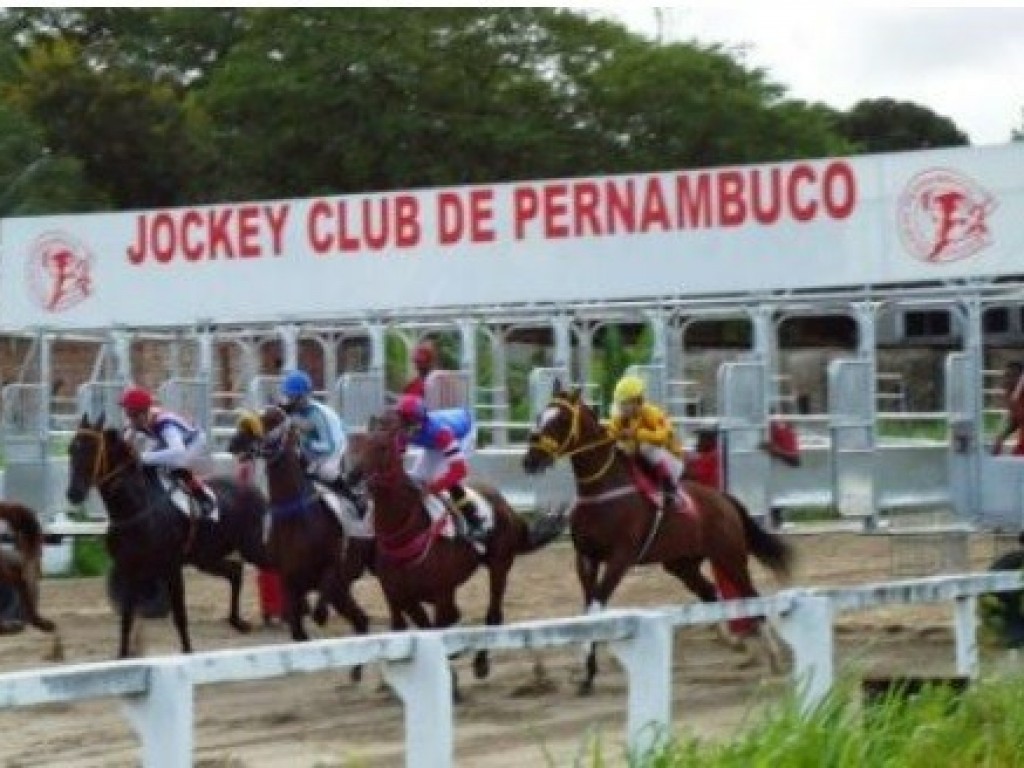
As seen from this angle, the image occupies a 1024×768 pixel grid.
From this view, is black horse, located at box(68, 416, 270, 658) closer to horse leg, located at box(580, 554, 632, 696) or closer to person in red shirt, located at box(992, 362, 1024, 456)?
horse leg, located at box(580, 554, 632, 696)

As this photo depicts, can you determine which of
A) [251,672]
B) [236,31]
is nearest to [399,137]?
[236,31]

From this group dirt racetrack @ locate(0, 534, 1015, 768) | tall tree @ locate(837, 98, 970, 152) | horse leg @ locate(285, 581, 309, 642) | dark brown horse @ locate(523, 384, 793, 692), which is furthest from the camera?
tall tree @ locate(837, 98, 970, 152)

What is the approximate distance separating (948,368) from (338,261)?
4745mm

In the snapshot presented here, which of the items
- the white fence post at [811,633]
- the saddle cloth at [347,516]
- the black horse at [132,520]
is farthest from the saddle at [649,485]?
the white fence post at [811,633]

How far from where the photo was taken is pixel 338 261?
17.9m

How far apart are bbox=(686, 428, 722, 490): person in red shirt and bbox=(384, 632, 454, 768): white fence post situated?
30.4 ft

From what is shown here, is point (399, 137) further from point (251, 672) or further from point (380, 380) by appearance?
point (251, 672)

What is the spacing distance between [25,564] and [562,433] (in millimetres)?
3368

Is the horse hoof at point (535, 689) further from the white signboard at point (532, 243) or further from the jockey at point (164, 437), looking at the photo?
the white signboard at point (532, 243)

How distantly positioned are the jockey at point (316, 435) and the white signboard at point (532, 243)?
2.41 meters

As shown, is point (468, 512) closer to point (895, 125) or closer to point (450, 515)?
point (450, 515)

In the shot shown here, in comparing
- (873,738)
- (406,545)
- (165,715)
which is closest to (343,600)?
(406,545)

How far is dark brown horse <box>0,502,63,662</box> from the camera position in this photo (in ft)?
48.7

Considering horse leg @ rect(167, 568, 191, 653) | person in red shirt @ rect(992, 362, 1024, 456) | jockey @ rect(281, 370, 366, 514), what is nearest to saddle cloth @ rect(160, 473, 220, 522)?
horse leg @ rect(167, 568, 191, 653)
